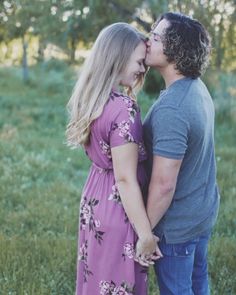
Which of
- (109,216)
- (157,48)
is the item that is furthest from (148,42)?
(109,216)

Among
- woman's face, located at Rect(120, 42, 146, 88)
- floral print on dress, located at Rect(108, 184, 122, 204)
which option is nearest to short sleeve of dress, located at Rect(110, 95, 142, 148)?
woman's face, located at Rect(120, 42, 146, 88)

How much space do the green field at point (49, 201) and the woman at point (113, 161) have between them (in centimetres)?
134

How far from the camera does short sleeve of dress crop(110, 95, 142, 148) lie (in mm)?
2268

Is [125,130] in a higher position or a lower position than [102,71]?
lower

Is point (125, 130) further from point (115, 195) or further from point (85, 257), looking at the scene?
point (85, 257)

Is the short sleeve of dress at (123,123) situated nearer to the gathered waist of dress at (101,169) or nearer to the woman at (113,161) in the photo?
the woman at (113,161)

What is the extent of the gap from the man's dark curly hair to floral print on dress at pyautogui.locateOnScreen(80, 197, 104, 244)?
74cm

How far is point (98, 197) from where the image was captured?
2.46 meters

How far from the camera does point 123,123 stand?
2.28 m

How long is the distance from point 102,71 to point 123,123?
0.25 metres

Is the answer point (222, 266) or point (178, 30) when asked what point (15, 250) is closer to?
point (222, 266)

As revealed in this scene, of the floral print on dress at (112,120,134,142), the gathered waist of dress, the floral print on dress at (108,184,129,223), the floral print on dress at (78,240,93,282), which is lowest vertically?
the floral print on dress at (78,240,93,282)

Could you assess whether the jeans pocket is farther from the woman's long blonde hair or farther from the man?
the woman's long blonde hair

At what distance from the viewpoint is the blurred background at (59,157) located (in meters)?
4.06
